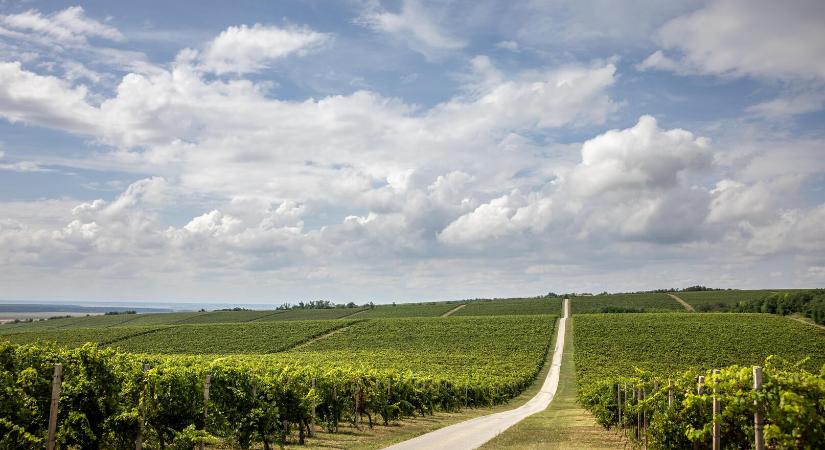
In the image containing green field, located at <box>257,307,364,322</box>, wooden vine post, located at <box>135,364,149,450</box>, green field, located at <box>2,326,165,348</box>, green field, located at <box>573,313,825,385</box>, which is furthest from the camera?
green field, located at <box>257,307,364,322</box>

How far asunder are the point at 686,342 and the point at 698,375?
7962cm

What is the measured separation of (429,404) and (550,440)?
1504cm

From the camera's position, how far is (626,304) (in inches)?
5556

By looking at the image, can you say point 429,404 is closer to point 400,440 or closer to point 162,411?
point 400,440

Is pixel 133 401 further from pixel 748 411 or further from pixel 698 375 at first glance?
pixel 698 375

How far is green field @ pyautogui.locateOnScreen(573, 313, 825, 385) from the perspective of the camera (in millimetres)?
74188

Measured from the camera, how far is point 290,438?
2247cm

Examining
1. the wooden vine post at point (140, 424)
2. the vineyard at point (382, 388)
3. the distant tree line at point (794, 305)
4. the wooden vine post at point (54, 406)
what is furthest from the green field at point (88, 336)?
the distant tree line at point (794, 305)

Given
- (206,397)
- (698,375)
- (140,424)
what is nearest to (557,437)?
(698,375)

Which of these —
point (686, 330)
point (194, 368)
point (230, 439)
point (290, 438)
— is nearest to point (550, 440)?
point (290, 438)

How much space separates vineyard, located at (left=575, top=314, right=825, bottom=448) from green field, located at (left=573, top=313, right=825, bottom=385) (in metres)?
0.14

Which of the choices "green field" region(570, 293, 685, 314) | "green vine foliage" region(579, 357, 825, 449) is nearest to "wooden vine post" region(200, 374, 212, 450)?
"green vine foliage" region(579, 357, 825, 449)

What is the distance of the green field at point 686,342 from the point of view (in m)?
74.2

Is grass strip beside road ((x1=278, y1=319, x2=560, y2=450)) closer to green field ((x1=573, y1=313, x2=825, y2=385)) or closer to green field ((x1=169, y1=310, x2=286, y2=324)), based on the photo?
green field ((x1=573, y1=313, x2=825, y2=385))
